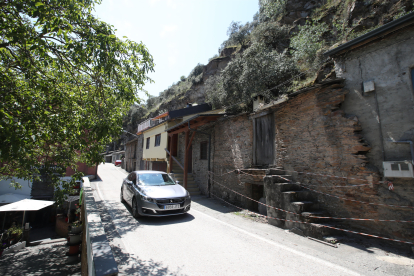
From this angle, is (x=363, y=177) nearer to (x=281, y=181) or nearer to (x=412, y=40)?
(x=281, y=181)

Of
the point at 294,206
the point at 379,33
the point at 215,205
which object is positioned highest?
the point at 379,33

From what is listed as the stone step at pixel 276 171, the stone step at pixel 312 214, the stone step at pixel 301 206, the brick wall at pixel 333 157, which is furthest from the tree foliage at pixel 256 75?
the stone step at pixel 312 214

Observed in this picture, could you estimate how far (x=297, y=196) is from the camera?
607 centimetres

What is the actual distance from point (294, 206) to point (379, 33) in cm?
489

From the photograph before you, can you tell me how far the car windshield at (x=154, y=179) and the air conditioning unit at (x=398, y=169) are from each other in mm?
6569

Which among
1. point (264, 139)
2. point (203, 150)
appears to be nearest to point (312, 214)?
point (264, 139)

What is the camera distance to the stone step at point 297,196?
19.4 feet

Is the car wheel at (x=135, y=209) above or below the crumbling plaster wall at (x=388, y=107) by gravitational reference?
below

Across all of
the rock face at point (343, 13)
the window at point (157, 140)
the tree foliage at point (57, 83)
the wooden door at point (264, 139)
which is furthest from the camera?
the window at point (157, 140)

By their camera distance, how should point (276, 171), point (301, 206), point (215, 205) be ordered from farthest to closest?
point (215, 205) < point (276, 171) < point (301, 206)

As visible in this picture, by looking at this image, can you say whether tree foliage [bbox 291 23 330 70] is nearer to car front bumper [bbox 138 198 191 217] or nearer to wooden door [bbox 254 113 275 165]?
wooden door [bbox 254 113 275 165]

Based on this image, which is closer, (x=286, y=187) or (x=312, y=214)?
(x=312, y=214)

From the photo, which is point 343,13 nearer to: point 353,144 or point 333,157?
point 353,144

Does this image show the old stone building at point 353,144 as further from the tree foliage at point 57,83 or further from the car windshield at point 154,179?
the tree foliage at point 57,83
